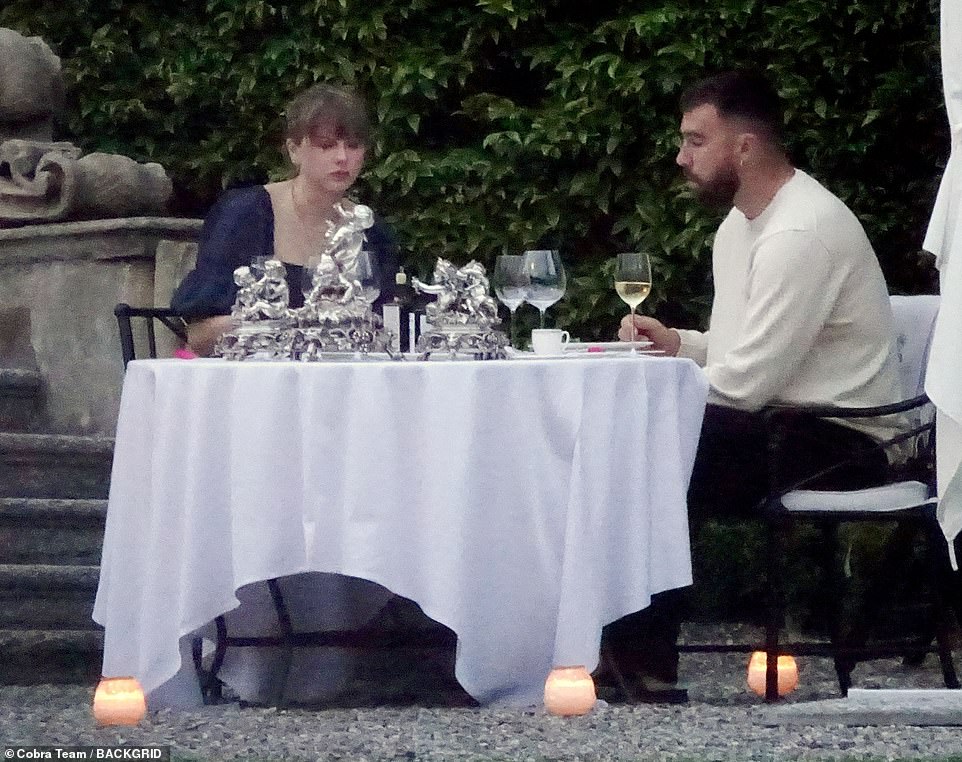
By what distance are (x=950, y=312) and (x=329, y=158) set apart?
1.61 metres

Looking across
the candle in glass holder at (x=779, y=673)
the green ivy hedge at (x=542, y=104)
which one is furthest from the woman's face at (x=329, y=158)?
the green ivy hedge at (x=542, y=104)

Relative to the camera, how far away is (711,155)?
4.56 m

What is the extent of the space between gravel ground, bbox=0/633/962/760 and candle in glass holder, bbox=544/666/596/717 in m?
0.03

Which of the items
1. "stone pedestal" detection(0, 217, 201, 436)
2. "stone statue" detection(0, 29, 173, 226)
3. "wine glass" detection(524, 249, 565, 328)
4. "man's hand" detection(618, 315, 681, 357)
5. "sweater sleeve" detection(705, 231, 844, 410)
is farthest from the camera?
"stone statue" detection(0, 29, 173, 226)

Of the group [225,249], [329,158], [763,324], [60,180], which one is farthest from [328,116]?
[60,180]

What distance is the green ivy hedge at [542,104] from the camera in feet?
20.1

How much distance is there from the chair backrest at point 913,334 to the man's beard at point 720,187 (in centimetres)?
50

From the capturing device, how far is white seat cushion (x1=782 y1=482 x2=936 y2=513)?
402 centimetres

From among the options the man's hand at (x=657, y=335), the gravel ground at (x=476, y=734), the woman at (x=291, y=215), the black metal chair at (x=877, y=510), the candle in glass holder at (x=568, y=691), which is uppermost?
the woman at (x=291, y=215)

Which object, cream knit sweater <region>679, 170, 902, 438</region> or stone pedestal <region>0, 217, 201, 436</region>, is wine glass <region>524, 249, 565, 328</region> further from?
stone pedestal <region>0, 217, 201, 436</region>

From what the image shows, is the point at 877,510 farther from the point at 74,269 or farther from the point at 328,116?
the point at 74,269

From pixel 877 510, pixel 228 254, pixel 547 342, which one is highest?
pixel 228 254

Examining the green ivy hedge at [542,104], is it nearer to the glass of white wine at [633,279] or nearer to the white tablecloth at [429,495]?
the glass of white wine at [633,279]

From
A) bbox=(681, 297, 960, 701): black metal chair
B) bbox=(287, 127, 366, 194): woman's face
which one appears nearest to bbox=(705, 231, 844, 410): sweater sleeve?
bbox=(681, 297, 960, 701): black metal chair
